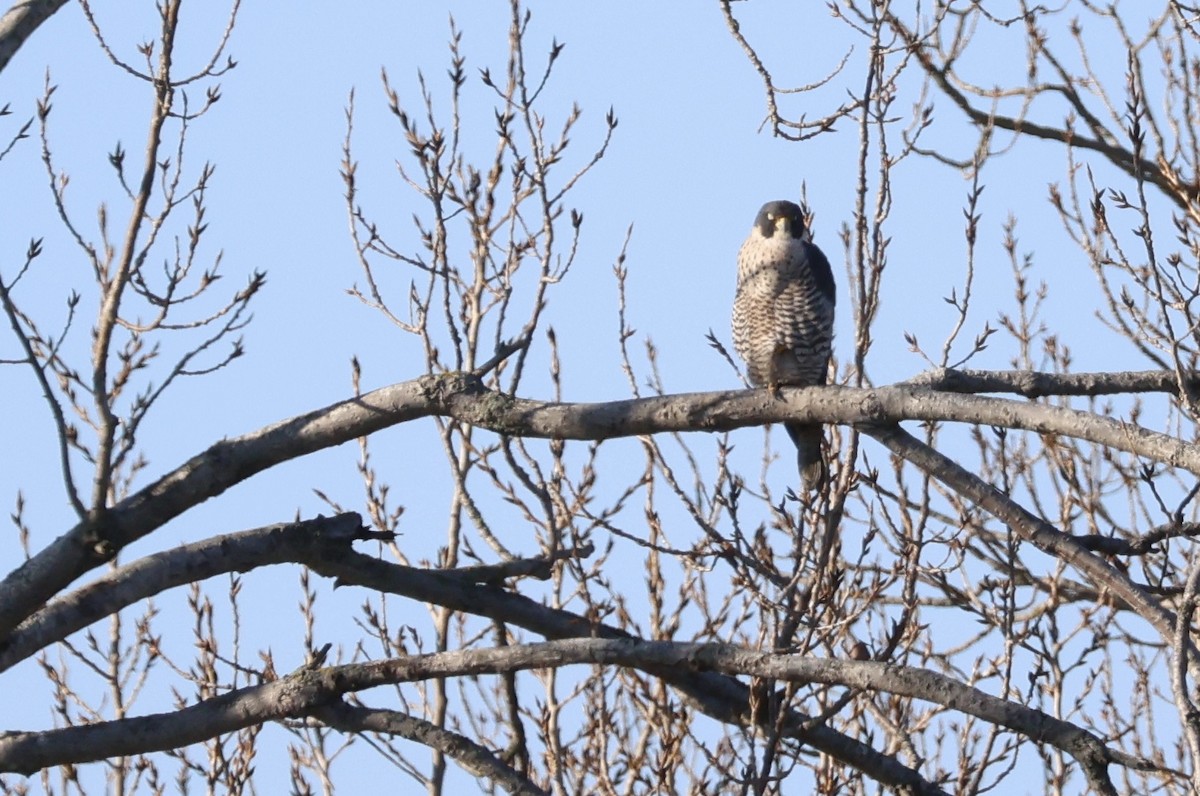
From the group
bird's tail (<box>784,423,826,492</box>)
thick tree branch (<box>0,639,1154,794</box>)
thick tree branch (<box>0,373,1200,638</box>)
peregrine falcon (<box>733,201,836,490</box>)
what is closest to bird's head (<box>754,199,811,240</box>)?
peregrine falcon (<box>733,201,836,490</box>)

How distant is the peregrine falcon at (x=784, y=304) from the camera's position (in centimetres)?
614

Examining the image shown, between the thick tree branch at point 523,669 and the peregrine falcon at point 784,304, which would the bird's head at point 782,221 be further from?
the thick tree branch at point 523,669

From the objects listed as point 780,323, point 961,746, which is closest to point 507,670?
point 961,746

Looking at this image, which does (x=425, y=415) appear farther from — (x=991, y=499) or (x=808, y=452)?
(x=808, y=452)

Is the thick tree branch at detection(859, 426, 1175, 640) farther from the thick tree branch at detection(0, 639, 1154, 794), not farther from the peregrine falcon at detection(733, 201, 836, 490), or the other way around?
the peregrine falcon at detection(733, 201, 836, 490)

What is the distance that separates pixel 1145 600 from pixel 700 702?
3.51 ft

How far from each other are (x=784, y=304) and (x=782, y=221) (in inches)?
16.6

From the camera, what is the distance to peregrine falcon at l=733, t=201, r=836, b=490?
6.14 m

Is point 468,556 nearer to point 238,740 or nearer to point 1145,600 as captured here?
point 238,740

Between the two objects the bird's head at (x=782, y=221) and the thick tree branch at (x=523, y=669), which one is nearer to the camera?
the thick tree branch at (x=523, y=669)

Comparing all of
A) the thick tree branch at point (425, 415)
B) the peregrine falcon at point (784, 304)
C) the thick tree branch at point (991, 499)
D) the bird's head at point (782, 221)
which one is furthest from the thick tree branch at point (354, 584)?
the bird's head at point (782, 221)

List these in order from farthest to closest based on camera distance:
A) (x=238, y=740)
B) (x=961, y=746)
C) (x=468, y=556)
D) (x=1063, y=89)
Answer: (x=1063, y=89), (x=468, y=556), (x=238, y=740), (x=961, y=746)

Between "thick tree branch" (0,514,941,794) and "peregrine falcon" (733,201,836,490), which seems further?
"peregrine falcon" (733,201,836,490)

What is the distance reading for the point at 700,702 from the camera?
12.3ft
